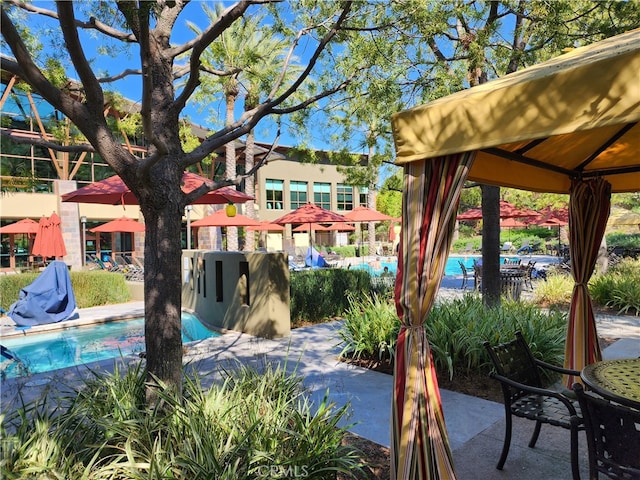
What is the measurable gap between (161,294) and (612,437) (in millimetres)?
3336

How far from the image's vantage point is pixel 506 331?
5684mm

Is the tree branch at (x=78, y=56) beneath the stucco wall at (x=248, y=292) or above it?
above

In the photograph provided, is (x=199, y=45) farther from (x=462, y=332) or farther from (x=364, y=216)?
(x=364, y=216)

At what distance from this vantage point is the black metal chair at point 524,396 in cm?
314

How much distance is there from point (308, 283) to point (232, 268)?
5.88 ft

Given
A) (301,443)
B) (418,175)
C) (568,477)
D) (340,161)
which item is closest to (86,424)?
(301,443)

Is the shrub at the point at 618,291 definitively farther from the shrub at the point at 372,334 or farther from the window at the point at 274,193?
the window at the point at 274,193

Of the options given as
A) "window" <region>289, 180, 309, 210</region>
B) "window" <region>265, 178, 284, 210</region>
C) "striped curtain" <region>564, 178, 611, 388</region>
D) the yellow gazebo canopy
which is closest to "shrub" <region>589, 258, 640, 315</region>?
"striped curtain" <region>564, 178, 611, 388</region>

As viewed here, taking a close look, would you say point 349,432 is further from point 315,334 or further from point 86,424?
point 315,334

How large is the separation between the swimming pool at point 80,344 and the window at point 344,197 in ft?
118

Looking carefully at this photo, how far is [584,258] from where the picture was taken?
5.03m

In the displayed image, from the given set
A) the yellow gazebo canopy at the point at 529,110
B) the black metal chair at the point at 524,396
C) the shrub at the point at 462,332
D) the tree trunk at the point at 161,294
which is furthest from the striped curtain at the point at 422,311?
the shrub at the point at 462,332

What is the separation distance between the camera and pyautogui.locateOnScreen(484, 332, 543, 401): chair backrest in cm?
345

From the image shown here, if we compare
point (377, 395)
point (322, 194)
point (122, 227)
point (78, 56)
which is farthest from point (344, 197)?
point (78, 56)
